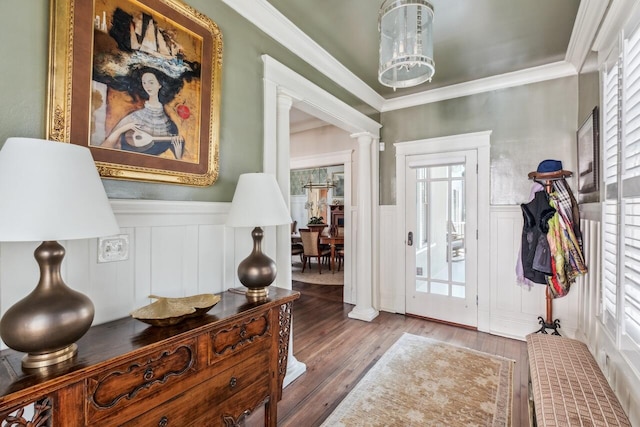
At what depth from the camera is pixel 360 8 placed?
2135mm

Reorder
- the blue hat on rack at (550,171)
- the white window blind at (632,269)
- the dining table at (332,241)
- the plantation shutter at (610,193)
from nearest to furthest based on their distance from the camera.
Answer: the white window blind at (632,269) → the plantation shutter at (610,193) → the blue hat on rack at (550,171) → the dining table at (332,241)

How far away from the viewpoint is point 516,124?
123 inches

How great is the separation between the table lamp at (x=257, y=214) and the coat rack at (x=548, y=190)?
7.69 ft

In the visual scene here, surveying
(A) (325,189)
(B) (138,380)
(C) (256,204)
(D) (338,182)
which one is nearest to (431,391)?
(C) (256,204)

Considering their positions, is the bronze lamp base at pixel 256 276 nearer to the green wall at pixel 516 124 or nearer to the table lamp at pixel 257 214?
the table lamp at pixel 257 214

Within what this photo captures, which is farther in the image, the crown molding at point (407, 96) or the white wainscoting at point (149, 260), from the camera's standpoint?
the crown molding at point (407, 96)

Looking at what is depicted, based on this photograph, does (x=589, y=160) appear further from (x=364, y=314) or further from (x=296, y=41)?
(x=364, y=314)

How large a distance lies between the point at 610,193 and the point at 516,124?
1639 mm

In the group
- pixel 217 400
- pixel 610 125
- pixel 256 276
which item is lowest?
pixel 217 400

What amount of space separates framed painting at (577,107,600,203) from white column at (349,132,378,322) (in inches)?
78.1

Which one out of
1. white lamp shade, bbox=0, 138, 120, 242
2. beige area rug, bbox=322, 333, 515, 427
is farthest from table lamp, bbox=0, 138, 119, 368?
beige area rug, bbox=322, 333, 515, 427

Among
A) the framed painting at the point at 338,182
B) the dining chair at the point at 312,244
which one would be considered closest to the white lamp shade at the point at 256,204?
the dining chair at the point at 312,244

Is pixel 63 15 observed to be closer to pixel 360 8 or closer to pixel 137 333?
pixel 137 333

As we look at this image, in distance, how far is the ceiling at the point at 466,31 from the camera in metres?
2.12
